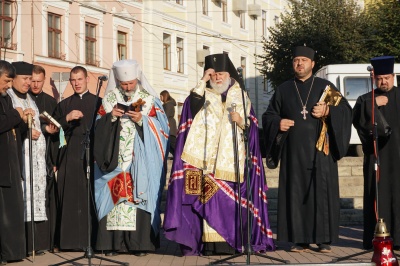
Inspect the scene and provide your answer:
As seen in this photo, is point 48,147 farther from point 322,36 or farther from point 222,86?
point 322,36

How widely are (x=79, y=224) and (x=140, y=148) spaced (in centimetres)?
133

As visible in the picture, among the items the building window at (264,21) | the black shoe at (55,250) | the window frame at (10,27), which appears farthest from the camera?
the building window at (264,21)

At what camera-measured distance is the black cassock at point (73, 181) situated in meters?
11.3

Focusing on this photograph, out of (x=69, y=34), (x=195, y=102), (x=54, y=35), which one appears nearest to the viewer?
(x=195, y=102)

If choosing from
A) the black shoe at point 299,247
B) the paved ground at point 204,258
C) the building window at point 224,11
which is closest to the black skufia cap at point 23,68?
the paved ground at point 204,258

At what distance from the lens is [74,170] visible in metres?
11.5

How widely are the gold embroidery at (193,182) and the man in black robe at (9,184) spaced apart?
5.97 feet

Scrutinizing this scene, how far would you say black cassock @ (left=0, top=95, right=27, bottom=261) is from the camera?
395 inches

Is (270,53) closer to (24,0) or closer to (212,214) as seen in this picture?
(24,0)

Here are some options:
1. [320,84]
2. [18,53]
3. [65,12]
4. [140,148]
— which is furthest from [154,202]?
[65,12]

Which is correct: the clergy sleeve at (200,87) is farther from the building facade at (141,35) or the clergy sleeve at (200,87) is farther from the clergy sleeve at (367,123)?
the building facade at (141,35)

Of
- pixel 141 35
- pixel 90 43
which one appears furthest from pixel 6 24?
pixel 141 35

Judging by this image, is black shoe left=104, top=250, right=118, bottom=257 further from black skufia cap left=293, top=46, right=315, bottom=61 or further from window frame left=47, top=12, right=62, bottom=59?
window frame left=47, top=12, right=62, bottom=59

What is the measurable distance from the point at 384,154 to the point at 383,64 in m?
1.05
